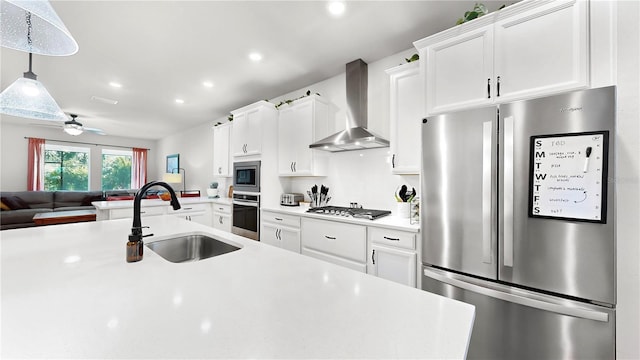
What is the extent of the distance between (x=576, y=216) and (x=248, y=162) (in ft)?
10.8

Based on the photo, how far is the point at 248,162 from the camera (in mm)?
3514

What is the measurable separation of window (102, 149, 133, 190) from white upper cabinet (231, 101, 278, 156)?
232 inches

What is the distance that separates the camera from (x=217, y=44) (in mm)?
2396

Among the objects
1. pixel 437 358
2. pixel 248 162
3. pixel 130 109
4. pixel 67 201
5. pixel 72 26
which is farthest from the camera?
pixel 67 201

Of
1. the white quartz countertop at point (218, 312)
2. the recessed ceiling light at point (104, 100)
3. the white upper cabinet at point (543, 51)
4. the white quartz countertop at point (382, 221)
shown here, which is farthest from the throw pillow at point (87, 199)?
the white upper cabinet at point (543, 51)

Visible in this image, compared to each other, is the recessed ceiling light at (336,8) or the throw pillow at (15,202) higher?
the recessed ceiling light at (336,8)

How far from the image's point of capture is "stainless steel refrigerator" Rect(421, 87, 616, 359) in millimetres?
1173

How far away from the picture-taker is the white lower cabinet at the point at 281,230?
2.73m

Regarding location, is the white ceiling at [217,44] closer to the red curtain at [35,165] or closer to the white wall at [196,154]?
the white wall at [196,154]

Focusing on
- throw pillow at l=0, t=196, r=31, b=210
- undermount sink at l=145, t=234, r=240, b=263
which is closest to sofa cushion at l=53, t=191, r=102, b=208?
throw pillow at l=0, t=196, r=31, b=210

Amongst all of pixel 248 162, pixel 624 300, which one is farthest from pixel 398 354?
pixel 248 162

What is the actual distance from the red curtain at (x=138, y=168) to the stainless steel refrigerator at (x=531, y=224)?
28.7ft

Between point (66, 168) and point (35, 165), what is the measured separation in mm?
592

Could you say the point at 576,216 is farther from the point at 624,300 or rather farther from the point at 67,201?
the point at 67,201
